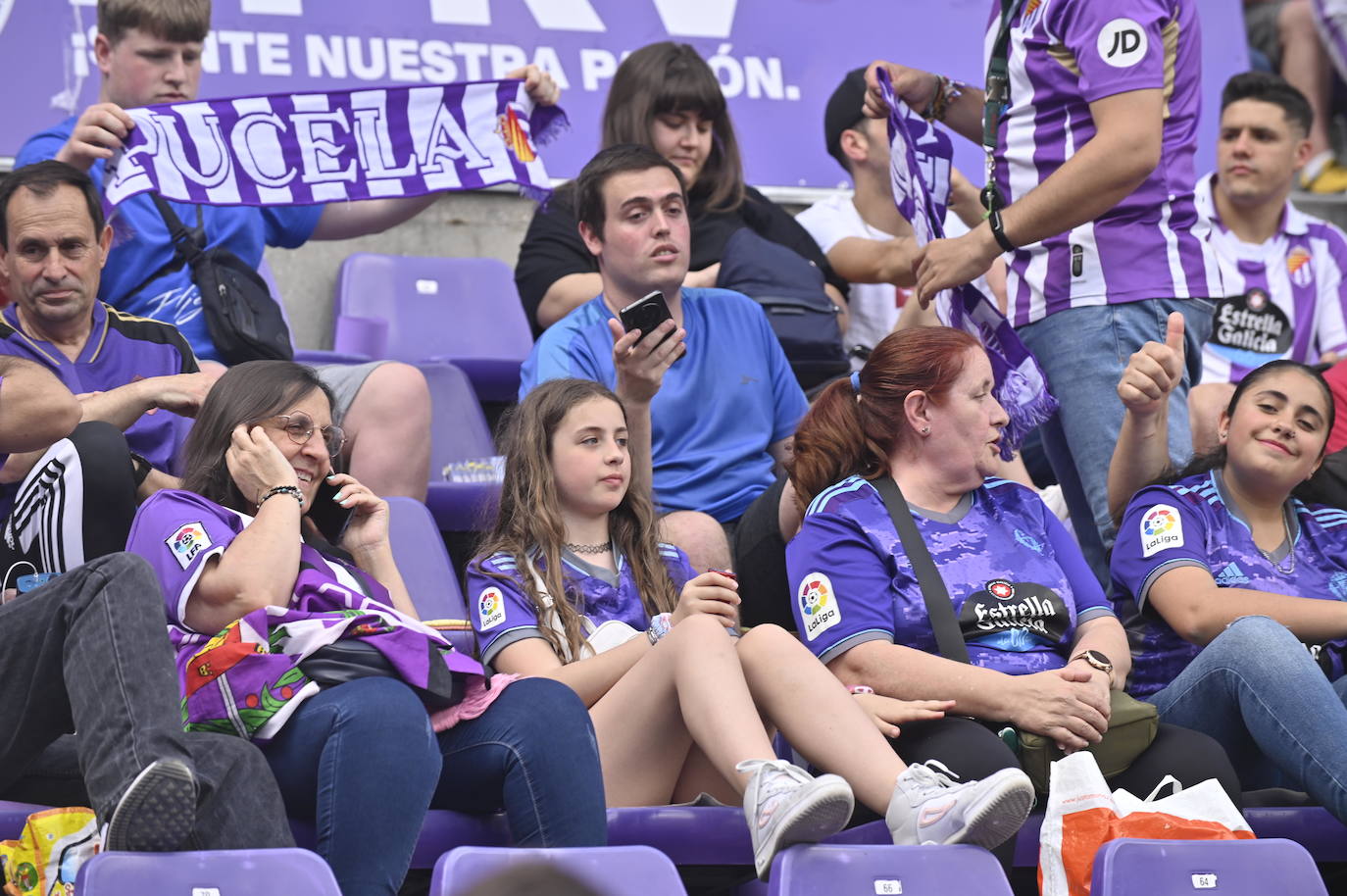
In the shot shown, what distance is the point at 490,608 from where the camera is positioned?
305cm

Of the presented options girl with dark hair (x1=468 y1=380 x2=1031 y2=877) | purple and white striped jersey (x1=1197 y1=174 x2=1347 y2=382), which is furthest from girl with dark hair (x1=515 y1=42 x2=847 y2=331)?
purple and white striped jersey (x1=1197 y1=174 x2=1347 y2=382)

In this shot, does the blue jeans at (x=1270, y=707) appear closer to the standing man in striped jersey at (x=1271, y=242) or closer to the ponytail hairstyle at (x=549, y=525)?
the ponytail hairstyle at (x=549, y=525)

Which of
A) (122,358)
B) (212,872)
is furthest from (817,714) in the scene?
(122,358)

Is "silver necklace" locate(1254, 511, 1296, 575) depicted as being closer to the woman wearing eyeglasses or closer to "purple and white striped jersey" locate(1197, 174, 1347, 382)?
the woman wearing eyeglasses

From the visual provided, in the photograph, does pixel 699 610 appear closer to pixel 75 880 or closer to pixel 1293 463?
pixel 75 880

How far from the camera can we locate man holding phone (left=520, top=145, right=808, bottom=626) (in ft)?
12.3

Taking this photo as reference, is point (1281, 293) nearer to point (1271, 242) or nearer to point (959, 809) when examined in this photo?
point (1271, 242)

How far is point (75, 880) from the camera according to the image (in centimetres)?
217

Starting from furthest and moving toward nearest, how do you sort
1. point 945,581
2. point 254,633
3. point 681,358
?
point 681,358 → point 945,581 → point 254,633

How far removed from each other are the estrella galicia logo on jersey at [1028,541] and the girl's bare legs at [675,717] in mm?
572

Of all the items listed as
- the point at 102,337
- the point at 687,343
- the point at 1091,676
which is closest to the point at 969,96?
the point at 687,343

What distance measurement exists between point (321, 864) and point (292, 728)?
1.16 feet

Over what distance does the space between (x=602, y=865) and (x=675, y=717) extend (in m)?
0.51

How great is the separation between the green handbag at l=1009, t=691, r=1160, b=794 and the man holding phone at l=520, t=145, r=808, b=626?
3.00ft
